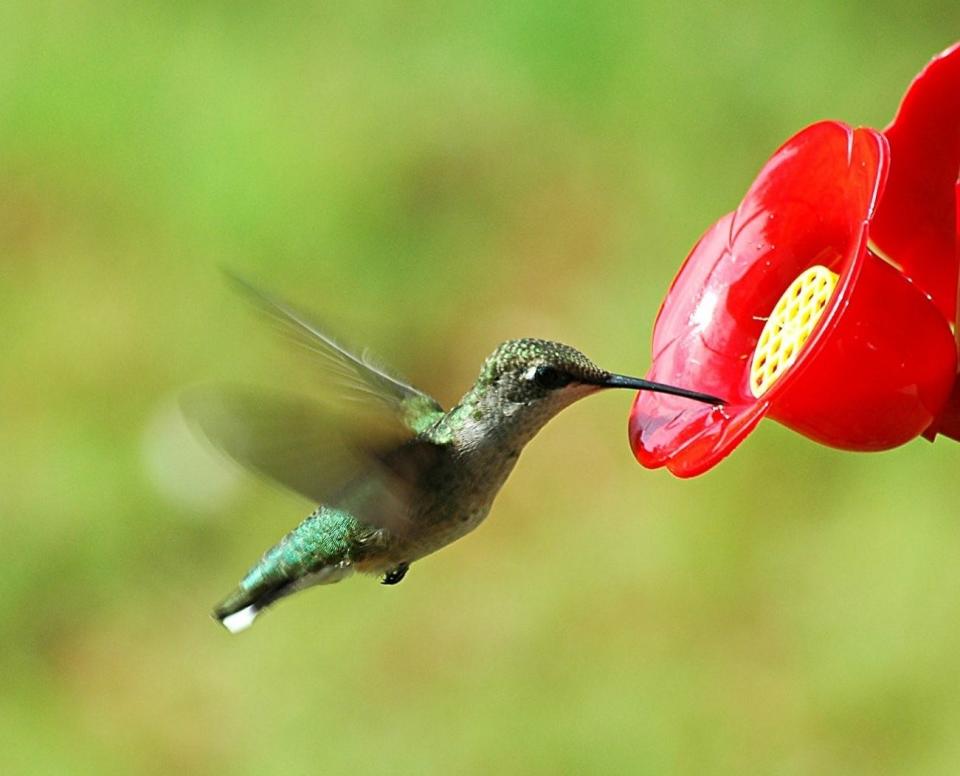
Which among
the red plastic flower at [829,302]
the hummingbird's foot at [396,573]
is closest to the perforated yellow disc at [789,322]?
the red plastic flower at [829,302]

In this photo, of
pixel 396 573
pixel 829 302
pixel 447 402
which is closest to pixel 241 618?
pixel 396 573

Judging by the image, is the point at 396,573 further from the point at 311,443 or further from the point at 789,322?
the point at 789,322

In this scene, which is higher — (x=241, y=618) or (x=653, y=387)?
(x=241, y=618)

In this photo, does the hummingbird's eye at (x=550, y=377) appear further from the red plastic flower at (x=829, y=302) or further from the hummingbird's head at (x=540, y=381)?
the red plastic flower at (x=829, y=302)

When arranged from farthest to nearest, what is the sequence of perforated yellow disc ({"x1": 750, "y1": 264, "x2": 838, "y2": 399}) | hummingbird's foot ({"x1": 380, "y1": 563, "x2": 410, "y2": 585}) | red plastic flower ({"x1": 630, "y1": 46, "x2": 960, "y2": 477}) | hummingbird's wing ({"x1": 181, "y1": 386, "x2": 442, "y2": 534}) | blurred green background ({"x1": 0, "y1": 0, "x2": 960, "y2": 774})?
blurred green background ({"x1": 0, "y1": 0, "x2": 960, "y2": 774})
hummingbird's foot ({"x1": 380, "y1": 563, "x2": 410, "y2": 585})
perforated yellow disc ({"x1": 750, "y1": 264, "x2": 838, "y2": 399})
red plastic flower ({"x1": 630, "y1": 46, "x2": 960, "y2": 477})
hummingbird's wing ({"x1": 181, "y1": 386, "x2": 442, "y2": 534})

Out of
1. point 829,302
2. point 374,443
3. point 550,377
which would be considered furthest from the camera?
point 550,377

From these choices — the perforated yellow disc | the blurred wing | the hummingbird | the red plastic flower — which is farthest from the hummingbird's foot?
the perforated yellow disc

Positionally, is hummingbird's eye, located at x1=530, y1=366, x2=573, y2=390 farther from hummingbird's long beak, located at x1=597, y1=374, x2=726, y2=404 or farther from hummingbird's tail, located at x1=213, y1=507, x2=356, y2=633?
hummingbird's tail, located at x1=213, y1=507, x2=356, y2=633
